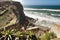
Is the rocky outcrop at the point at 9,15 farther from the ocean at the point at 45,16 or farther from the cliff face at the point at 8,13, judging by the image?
the ocean at the point at 45,16

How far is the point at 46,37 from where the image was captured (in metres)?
40.3

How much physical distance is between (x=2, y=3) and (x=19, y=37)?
2399 cm

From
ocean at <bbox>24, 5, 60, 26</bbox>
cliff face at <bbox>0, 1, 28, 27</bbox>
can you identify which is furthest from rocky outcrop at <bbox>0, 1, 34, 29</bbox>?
ocean at <bbox>24, 5, 60, 26</bbox>

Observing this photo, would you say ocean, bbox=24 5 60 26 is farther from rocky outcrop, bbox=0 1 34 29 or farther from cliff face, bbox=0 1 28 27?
cliff face, bbox=0 1 28 27

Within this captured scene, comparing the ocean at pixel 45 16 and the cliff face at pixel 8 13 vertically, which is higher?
the cliff face at pixel 8 13

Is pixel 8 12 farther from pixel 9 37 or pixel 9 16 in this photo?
pixel 9 37

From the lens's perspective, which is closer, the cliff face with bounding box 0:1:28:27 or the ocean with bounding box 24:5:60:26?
the cliff face with bounding box 0:1:28:27

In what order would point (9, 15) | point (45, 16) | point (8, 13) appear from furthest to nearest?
point (45, 16), point (8, 13), point (9, 15)

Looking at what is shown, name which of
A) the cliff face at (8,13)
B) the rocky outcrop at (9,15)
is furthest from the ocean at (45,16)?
the cliff face at (8,13)

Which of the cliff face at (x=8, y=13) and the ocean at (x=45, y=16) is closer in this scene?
the cliff face at (x=8, y=13)

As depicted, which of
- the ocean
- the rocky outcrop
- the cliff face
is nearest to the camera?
the rocky outcrop

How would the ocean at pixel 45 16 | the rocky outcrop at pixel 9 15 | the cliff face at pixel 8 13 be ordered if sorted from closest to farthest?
the rocky outcrop at pixel 9 15 < the cliff face at pixel 8 13 < the ocean at pixel 45 16

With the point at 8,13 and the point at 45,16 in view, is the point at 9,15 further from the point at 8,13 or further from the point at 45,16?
the point at 45,16

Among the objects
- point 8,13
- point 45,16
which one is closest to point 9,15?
point 8,13
